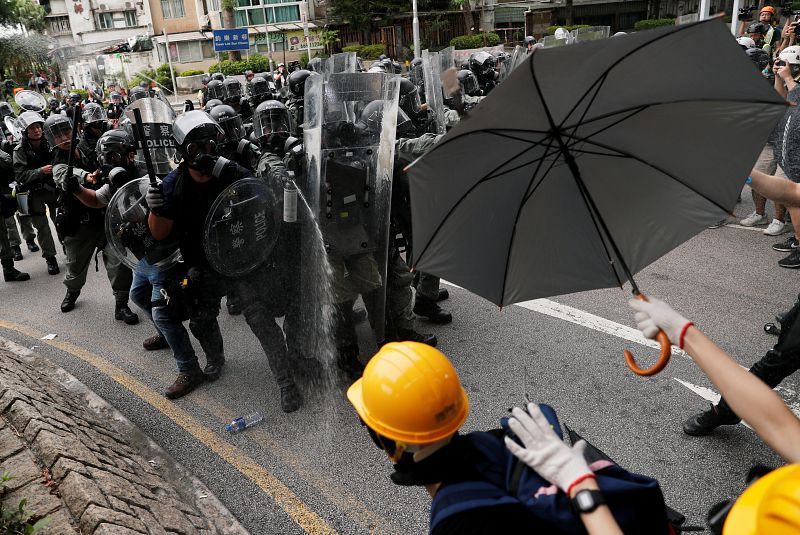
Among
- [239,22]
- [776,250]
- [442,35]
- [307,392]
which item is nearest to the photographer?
[307,392]

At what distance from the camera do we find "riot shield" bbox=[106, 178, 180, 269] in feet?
13.4

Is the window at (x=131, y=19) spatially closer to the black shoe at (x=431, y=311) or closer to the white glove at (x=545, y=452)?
the black shoe at (x=431, y=311)

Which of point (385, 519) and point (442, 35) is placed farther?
point (442, 35)

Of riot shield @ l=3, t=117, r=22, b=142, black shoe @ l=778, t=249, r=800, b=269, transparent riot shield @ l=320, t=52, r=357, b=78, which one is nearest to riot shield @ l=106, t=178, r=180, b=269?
transparent riot shield @ l=320, t=52, r=357, b=78

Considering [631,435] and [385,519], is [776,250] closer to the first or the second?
[631,435]

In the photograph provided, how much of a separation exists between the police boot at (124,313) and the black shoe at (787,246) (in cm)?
636

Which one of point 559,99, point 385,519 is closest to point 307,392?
point 385,519

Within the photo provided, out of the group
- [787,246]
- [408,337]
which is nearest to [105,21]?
[408,337]

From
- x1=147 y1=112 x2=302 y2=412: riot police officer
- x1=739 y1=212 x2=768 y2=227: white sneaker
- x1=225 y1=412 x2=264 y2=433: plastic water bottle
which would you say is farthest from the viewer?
x1=739 y1=212 x2=768 y2=227: white sneaker

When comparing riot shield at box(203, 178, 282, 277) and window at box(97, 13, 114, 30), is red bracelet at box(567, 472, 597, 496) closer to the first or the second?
riot shield at box(203, 178, 282, 277)

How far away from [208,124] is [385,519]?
2522mm

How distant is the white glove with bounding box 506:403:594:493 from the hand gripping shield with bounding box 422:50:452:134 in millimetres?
4288

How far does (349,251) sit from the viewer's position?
375cm

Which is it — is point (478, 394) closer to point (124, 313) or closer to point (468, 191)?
point (468, 191)
